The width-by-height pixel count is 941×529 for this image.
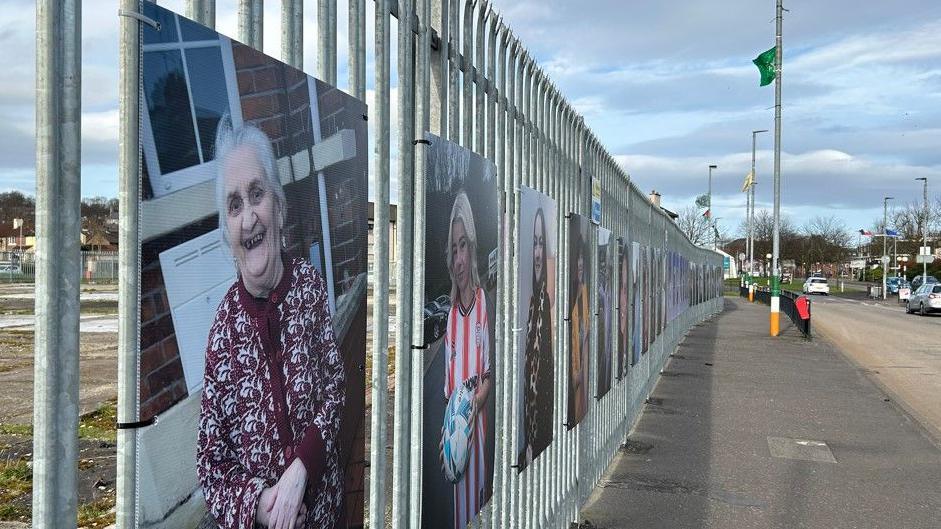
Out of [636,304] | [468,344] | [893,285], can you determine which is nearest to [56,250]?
[468,344]

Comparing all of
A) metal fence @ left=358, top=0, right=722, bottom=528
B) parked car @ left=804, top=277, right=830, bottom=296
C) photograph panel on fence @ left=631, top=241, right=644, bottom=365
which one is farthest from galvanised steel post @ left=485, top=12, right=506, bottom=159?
parked car @ left=804, top=277, right=830, bottom=296

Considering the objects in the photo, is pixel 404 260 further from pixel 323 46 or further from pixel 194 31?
pixel 194 31

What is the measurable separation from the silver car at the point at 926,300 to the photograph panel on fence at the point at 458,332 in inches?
1539

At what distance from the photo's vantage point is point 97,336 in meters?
20.2

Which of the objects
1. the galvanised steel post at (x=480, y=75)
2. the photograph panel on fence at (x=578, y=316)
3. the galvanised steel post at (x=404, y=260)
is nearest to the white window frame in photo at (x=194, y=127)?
the galvanised steel post at (x=404, y=260)

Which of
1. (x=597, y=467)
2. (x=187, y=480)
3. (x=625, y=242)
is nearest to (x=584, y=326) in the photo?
(x=597, y=467)

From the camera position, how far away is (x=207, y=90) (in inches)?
67.2

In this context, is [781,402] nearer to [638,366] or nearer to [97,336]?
[638,366]

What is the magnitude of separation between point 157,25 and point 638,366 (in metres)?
9.16

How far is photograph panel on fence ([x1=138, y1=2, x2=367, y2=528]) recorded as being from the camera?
5.29 ft

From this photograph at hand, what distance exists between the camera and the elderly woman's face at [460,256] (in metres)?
3.31

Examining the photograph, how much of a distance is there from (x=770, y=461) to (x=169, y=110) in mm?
7843

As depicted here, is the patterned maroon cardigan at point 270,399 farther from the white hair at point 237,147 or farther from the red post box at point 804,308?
the red post box at point 804,308

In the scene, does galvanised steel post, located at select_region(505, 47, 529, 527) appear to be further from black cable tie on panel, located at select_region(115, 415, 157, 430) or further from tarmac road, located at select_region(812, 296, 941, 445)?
tarmac road, located at select_region(812, 296, 941, 445)
